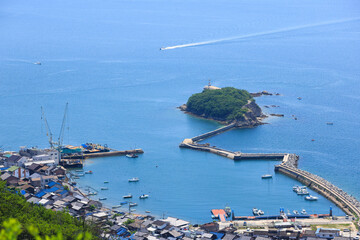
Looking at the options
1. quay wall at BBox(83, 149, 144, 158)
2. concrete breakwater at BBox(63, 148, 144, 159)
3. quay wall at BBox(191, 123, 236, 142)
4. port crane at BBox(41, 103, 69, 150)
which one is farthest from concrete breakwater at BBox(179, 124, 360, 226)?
port crane at BBox(41, 103, 69, 150)

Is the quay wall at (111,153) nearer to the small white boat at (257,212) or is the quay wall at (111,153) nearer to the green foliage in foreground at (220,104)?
the green foliage in foreground at (220,104)

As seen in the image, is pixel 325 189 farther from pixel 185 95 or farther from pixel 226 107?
pixel 185 95

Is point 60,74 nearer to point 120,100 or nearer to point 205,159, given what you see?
point 120,100

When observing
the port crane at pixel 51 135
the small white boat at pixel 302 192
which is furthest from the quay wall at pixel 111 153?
the small white boat at pixel 302 192

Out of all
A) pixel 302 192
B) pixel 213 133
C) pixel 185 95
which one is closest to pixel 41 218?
pixel 302 192

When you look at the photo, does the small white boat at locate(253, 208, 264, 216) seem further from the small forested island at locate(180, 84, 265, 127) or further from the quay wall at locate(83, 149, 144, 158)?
the small forested island at locate(180, 84, 265, 127)
